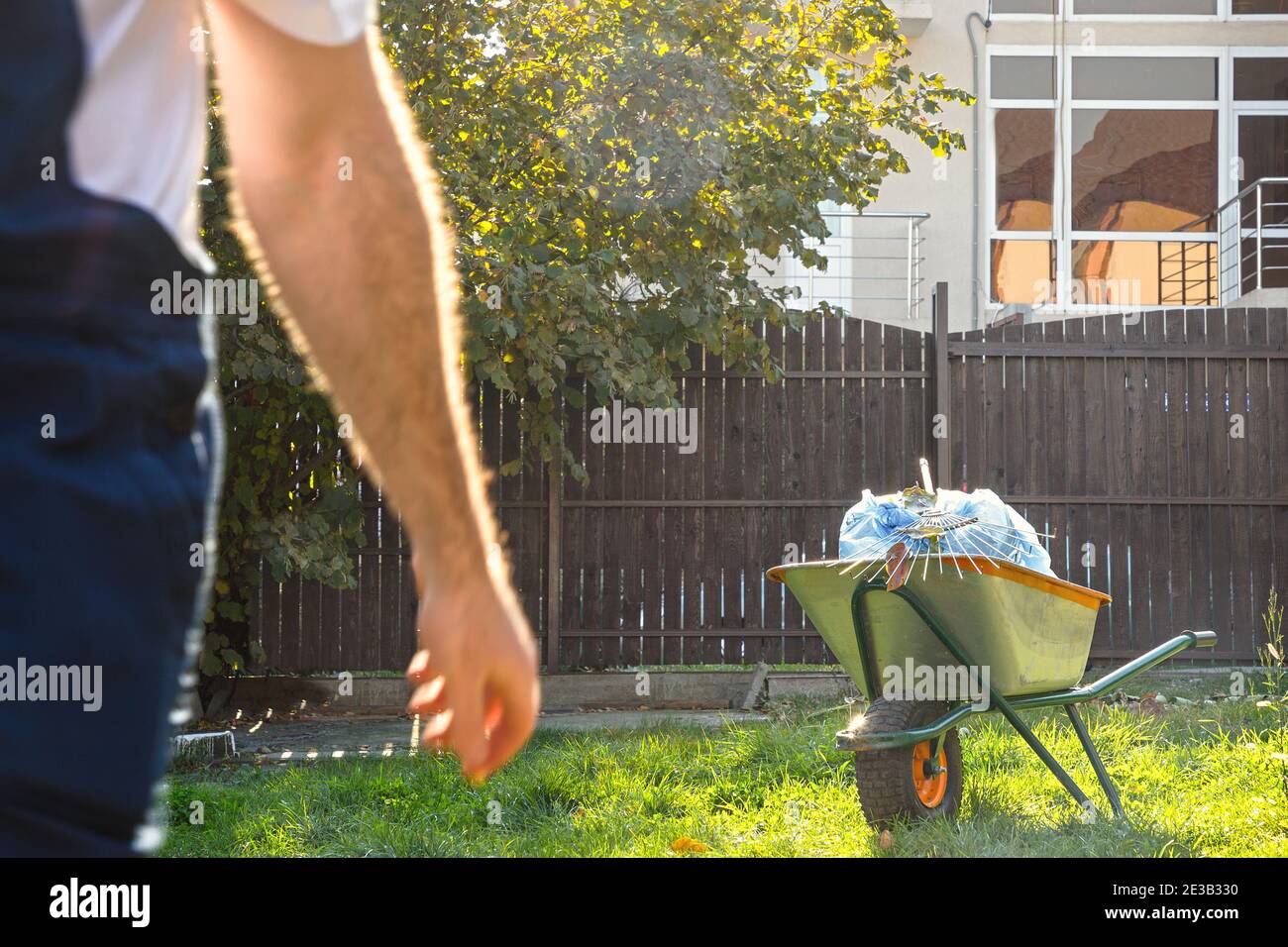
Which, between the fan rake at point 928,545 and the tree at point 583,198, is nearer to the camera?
the fan rake at point 928,545

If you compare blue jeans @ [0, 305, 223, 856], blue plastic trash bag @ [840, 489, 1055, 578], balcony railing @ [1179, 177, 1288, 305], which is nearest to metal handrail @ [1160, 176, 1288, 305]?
balcony railing @ [1179, 177, 1288, 305]

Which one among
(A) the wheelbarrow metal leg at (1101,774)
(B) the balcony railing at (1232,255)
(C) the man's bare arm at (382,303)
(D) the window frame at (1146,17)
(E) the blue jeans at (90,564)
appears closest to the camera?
(E) the blue jeans at (90,564)

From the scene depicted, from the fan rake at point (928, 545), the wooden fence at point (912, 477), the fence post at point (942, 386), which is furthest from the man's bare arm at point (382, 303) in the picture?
the fence post at point (942, 386)

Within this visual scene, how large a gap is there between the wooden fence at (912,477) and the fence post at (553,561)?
22 millimetres

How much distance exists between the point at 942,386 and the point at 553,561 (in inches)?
113

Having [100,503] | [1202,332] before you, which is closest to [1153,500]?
[1202,332]

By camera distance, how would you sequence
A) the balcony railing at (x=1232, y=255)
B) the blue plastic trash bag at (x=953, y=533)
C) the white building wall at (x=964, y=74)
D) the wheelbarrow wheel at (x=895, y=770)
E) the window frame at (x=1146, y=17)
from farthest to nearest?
the window frame at (x=1146, y=17)
the balcony railing at (x=1232, y=255)
the white building wall at (x=964, y=74)
the blue plastic trash bag at (x=953, y=533)
the wheelbarrow wheel at (x=895, y=770)

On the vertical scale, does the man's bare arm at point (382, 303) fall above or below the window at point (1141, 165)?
below

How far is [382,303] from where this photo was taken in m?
1.15

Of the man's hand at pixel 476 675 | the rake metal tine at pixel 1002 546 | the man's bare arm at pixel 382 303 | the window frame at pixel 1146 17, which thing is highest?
the window frame at pixel 1146 17

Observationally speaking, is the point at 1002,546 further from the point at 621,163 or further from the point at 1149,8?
the point at 1149,8

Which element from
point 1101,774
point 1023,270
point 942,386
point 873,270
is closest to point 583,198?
point 942,386

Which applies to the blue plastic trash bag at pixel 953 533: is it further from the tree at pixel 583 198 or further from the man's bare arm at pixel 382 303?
the man's bare arm at pixel 382 303

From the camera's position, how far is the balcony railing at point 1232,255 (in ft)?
45.2
